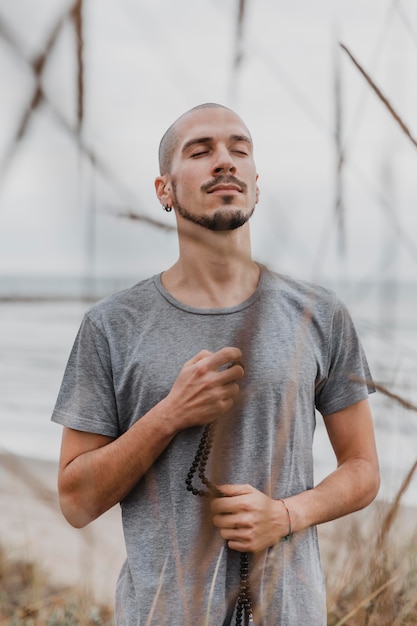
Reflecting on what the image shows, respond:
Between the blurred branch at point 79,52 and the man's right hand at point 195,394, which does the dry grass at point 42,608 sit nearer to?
the man's right hand at point 195,394

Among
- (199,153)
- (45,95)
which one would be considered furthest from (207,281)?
(45,95)

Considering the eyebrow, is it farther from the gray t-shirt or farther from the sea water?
the sea water

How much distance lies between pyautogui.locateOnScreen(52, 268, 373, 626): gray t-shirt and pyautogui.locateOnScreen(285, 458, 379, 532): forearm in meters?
0.04

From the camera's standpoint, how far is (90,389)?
101 centimetres

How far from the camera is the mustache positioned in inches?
37.4

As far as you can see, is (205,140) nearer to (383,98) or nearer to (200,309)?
(200,309)

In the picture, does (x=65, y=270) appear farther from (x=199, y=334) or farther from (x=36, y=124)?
(x=199, y=334)

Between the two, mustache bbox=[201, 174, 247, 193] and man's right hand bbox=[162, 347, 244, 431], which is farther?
mustache bbox=[201, 174, 247, 193]

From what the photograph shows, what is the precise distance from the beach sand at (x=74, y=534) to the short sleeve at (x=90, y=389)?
0.30 feet

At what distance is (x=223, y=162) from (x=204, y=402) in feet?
1.08

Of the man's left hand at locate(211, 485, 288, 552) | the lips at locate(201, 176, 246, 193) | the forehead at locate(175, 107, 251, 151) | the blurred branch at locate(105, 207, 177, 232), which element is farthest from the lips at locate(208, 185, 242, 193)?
the blurred branch at locate(105, 207, 177, 232)

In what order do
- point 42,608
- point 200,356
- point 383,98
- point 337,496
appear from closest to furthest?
point 383,98 < point 200,356 < point 337,496 < point 42,608

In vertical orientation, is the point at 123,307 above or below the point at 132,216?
above

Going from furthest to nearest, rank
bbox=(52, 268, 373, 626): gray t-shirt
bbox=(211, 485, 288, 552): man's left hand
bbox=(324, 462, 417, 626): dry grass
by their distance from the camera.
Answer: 1. bbox=(52, 268, 373, 626): gray t-shirt
2. bbox=(211, 485, 288, 552): man's left hand
3. bbox=(324, 462, 417, 626): dry grass
